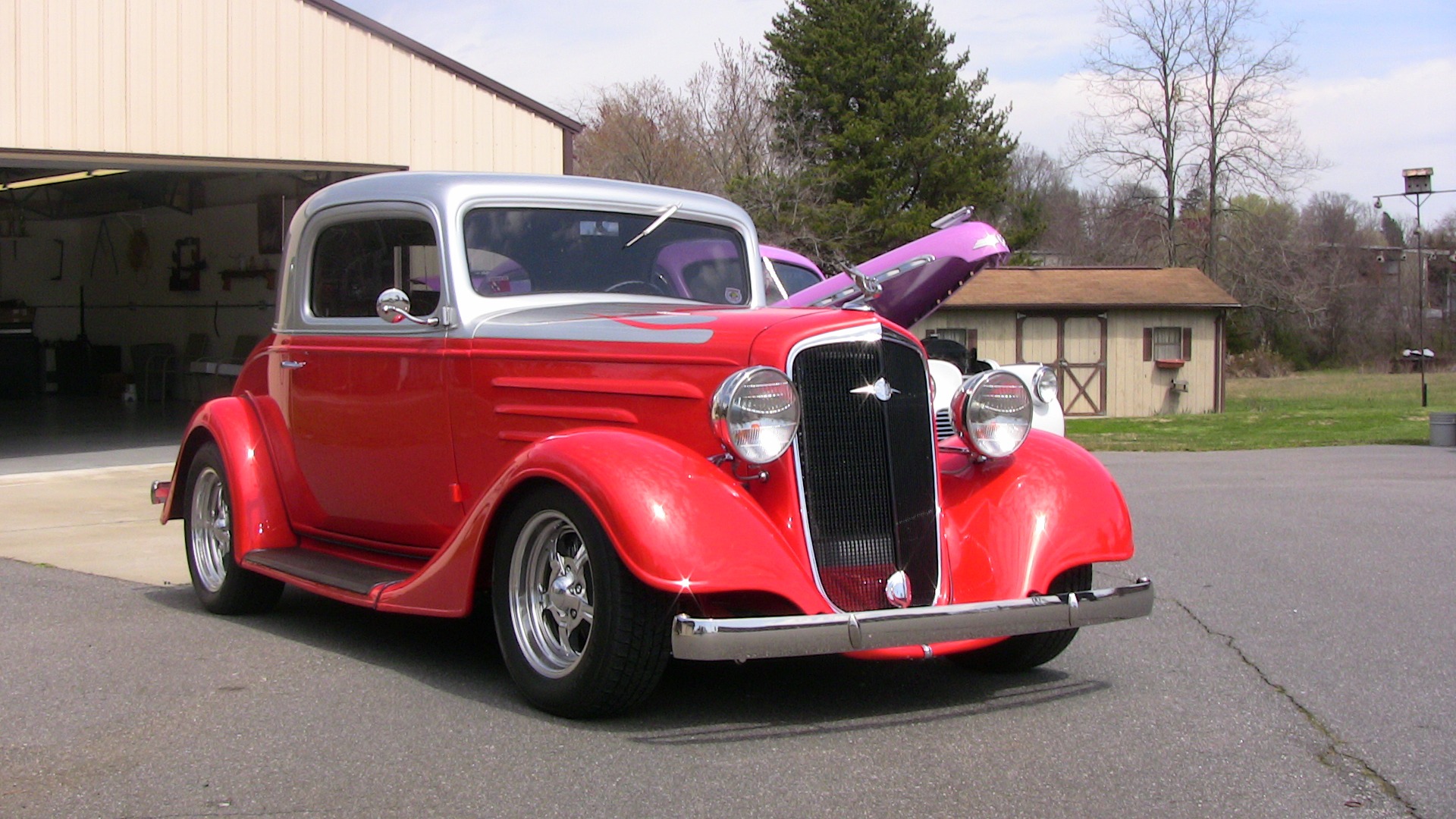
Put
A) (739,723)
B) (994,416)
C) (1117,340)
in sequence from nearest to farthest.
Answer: (739,723), (994,416), (1117,340)

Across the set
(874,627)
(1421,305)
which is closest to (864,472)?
(874,627)

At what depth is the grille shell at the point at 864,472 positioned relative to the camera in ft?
14.2

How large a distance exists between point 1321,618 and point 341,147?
11215mm

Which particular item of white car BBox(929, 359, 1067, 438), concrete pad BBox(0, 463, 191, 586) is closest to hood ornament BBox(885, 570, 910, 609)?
white car BBox(929, 359, 1067, 438)

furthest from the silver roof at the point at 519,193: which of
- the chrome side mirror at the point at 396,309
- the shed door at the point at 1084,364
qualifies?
the shed door at the point at 1084,364

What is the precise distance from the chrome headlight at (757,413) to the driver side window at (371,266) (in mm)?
1690

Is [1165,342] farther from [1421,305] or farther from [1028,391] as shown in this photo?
[1028,391]

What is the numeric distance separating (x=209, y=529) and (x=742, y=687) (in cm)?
301

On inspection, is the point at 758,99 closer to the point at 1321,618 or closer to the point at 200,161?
the point at 200,161

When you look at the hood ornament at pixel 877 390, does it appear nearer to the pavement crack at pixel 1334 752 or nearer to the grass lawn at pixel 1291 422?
the pavement crack at pixel 1334 752

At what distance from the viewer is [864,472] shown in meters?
4.43

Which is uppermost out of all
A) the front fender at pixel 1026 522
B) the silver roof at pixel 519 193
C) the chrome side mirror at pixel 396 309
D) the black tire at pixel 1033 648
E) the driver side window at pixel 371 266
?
the silver roof at pixel 519 193

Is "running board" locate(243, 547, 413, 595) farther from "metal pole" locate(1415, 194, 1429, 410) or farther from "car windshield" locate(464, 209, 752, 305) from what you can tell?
"metal pole" locate(1415, 194, 1429, 410)

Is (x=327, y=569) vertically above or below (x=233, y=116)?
below
